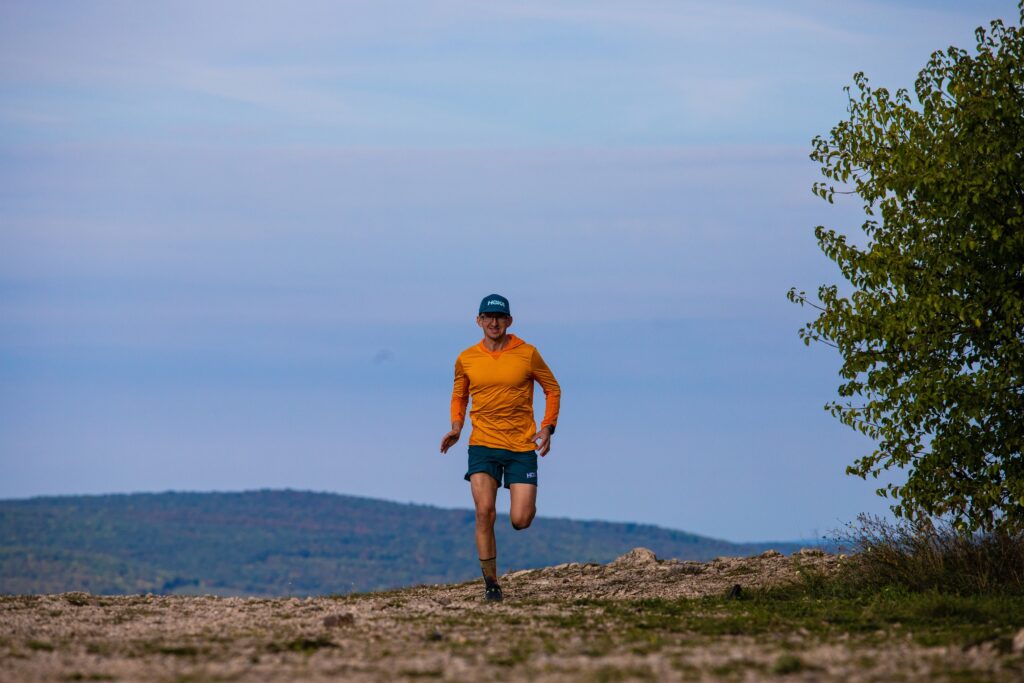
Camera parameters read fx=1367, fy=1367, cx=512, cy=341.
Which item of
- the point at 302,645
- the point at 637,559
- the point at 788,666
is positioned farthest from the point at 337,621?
the point at 637,559

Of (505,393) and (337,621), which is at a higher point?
(505,393)

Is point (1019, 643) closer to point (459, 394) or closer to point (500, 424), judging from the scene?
point (500, 424)

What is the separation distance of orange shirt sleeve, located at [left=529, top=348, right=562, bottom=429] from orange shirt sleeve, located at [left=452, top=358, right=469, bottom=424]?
751 mm

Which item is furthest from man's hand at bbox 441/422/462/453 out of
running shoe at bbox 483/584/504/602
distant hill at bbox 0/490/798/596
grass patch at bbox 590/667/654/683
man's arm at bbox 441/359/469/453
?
distant hill at bbox 0/490/798/596

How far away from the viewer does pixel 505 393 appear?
14086 mm

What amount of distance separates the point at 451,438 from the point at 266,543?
165 m

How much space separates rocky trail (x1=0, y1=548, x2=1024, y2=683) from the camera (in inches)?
360

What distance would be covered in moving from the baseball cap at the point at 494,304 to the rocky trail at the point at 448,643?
3.00 metres

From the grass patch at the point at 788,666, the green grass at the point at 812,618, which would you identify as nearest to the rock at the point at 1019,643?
the green grass at the point at 812,618

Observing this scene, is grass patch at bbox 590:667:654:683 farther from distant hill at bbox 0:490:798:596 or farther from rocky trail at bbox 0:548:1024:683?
distant hill at bbox 0:490:798:596

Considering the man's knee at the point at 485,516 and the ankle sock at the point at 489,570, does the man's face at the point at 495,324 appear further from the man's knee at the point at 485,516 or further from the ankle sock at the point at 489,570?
the ankle sock at the point at 489,570

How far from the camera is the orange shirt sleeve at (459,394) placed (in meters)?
14.4

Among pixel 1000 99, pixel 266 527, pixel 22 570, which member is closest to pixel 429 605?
pixel 1000 99

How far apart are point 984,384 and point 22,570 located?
13976 cm
